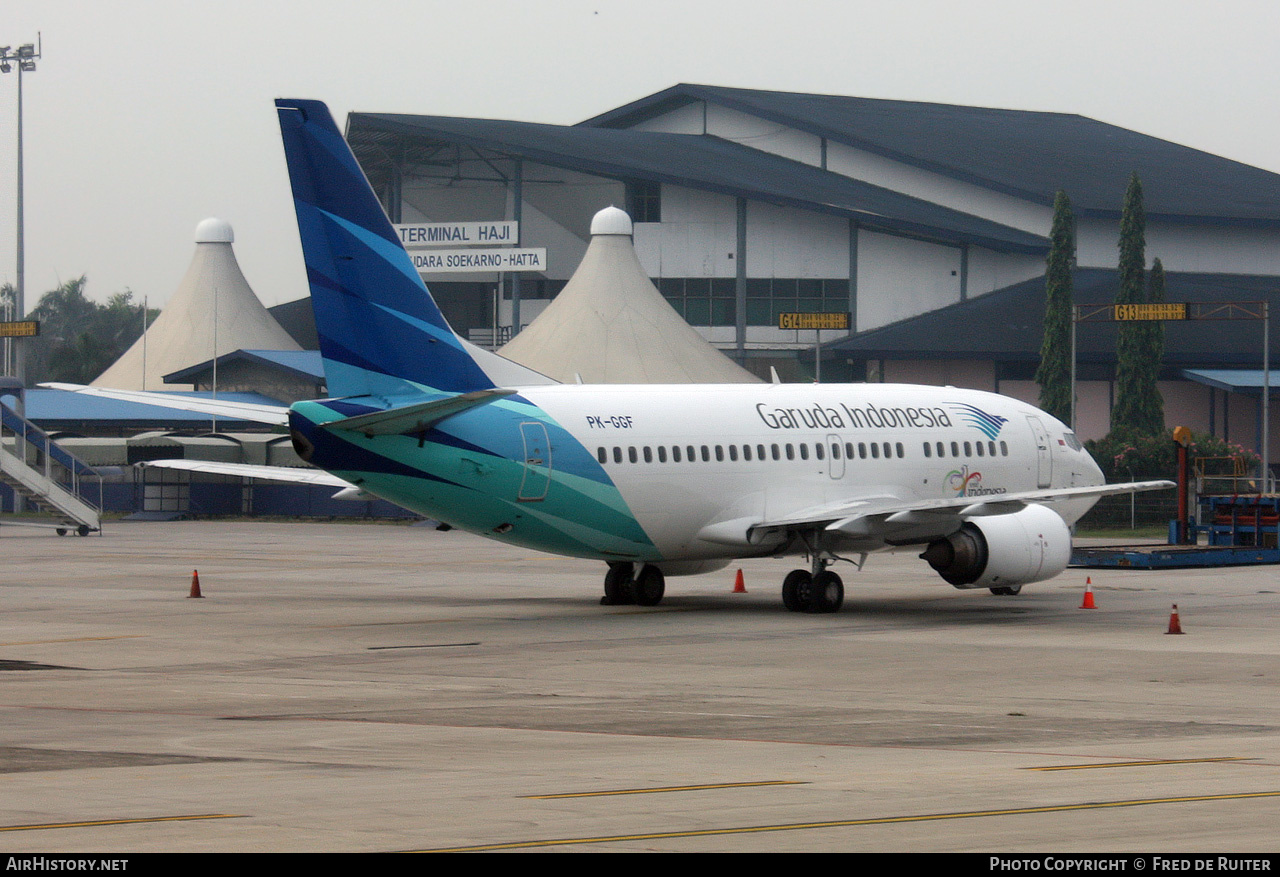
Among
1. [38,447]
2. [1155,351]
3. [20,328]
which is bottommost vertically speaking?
[38,447]

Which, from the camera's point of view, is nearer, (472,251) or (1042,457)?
(1042,457)

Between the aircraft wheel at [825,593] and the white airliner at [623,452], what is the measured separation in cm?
4

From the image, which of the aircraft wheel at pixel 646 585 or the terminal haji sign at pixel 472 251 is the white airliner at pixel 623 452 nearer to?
Result: the aircraft wheel at pixel 646 585

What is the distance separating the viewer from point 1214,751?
617 inches

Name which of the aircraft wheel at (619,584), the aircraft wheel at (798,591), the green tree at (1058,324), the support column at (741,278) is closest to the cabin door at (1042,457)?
the aircraft wheel at (798,591)

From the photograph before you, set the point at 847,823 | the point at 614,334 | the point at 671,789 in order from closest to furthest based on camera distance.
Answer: the point at 847,823 < the point at 671,789 < the point at 614,334

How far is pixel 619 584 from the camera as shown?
106ft

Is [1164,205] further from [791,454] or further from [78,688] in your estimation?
[78,688]

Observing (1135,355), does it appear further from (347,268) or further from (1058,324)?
(347,268)

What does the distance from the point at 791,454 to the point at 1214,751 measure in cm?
1664

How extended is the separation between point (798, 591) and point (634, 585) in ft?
10.2

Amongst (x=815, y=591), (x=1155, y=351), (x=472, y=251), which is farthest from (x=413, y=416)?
(x=472, y=251)

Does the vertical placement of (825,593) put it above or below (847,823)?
above

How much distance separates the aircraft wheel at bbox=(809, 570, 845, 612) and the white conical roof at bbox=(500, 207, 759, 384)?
4791cm
